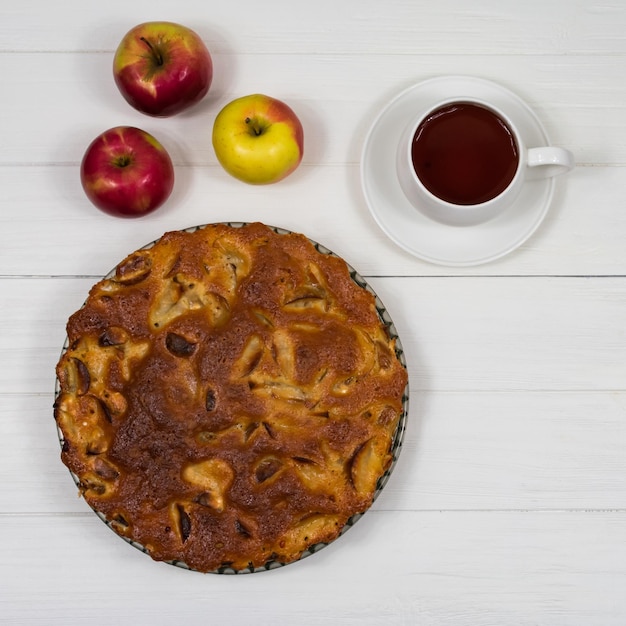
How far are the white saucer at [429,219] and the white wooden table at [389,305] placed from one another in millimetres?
65

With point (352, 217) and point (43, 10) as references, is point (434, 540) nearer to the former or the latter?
point (352, 217)


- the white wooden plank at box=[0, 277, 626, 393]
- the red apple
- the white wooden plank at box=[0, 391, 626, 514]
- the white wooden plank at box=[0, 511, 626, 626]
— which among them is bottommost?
the white wooden plank at box=[0, 511, 626, 626]

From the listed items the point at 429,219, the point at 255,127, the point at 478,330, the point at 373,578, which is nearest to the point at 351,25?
the point at 255,127

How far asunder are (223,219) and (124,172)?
0.21m

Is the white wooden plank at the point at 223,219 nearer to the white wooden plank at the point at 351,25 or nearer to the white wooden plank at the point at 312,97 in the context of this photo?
the white wooden plank at the point at 312,97

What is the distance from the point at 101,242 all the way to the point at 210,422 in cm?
49

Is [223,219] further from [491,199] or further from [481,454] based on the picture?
[481,454]

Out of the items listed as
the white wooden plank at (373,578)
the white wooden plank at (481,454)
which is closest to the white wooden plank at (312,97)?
the white wooden plank at (481,454)

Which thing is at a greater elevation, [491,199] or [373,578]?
[491,199]

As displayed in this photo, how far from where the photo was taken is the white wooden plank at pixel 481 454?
4.52 ft

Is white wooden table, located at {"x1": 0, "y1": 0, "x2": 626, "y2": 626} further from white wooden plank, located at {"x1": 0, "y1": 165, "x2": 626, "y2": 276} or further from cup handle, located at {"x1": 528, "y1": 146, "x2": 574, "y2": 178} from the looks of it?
cup handle, located at {"x1": 528, "y1": 146, "x2": 574, "y2": 178}

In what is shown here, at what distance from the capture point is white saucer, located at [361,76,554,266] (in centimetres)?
135

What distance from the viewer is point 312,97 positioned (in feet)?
4.75

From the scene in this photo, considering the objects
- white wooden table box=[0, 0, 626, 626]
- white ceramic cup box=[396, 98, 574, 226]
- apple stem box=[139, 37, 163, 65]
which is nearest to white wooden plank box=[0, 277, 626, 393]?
white wooden table box=[0, 0, 626, 626]
